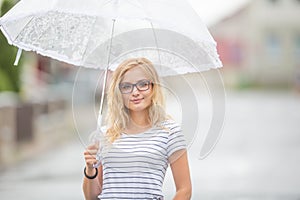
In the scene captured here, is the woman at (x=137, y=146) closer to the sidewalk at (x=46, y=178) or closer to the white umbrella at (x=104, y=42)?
the white umbrella at (x=104, y=42)

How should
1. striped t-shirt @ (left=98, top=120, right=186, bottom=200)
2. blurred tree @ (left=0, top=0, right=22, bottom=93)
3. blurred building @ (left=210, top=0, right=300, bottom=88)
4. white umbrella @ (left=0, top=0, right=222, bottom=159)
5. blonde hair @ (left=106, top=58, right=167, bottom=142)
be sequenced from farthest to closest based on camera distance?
blurred building @ (left=210, top=0, right=300, bottom=88) → blurred tree @ (left=0, top=0, right=22, bottom=93) → white umbrella @ (left=0, top=0, right=222, bottom=159) → blonde hair @ (left=106, top=58, right=167, bottom=142) → striped t-shirt @ (left=98, top=120, right=186, bottom=200)

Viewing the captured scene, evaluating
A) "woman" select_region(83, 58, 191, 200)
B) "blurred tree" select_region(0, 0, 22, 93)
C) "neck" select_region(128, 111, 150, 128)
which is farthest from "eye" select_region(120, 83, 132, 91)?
"blurred tree" select_region(0, 0, 22, 93)

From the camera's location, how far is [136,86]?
4.83 meters

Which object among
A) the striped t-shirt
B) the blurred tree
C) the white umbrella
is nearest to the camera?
the striped t-shirt

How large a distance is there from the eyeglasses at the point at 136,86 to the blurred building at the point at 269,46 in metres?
70.4

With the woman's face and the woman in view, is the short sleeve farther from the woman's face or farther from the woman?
the woman's face

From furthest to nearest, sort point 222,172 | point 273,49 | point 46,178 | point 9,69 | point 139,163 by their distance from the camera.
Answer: point 273,49 < point 9,69 < point 222,172 < point 46,178 < point 139,163

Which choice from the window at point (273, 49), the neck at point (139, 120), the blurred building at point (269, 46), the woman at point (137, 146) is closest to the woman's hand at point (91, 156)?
the woman at point (137, 146)

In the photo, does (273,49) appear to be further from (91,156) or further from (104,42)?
(91,156)

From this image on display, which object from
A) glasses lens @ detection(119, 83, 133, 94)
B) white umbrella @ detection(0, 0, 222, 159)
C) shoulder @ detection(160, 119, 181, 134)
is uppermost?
white umbrella @ detection(0, 0, 222, 159)

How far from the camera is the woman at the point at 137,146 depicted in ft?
15.4

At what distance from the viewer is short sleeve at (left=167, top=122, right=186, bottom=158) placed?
15.5ft

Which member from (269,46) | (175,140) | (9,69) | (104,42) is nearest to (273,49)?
(269,46)

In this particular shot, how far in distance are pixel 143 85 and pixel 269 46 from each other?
74.5 m
